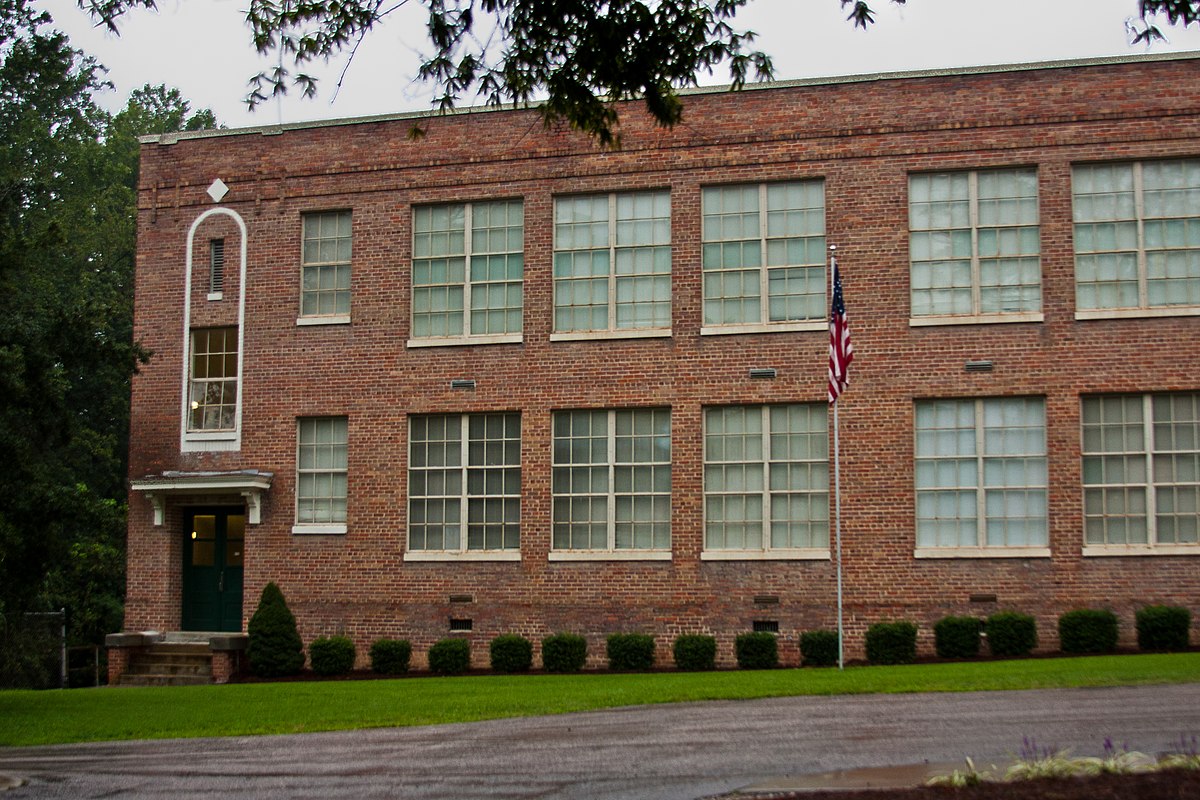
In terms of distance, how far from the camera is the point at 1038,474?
24.7 metres

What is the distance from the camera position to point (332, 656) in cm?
2645

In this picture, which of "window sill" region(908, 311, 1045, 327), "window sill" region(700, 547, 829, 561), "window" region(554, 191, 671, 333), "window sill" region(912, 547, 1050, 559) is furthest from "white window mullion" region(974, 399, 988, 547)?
"window" region(554, 191, 671, 333)

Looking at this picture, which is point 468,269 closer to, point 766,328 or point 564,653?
point 766,328

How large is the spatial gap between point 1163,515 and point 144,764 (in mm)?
16236

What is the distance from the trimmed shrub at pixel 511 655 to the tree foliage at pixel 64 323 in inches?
261

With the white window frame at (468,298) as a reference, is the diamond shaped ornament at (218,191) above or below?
above

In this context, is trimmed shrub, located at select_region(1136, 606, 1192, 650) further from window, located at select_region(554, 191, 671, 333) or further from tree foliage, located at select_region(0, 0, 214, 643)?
tree foliage, located at select_region(0, 0, 214, 643)

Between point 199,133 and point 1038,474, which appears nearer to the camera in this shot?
point 1038,474

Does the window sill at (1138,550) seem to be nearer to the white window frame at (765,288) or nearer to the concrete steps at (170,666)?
the white window frame at (765,288)

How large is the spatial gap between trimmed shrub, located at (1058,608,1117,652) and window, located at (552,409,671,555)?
6.57 metres

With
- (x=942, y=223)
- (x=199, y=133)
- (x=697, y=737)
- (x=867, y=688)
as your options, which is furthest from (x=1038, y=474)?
(x=199, y=133)

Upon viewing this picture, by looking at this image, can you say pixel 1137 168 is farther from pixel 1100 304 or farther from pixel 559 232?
pixel 559 232

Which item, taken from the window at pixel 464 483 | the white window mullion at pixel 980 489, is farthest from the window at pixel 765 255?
the window at pixel 464 483

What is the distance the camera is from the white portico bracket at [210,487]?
90.0 ft
